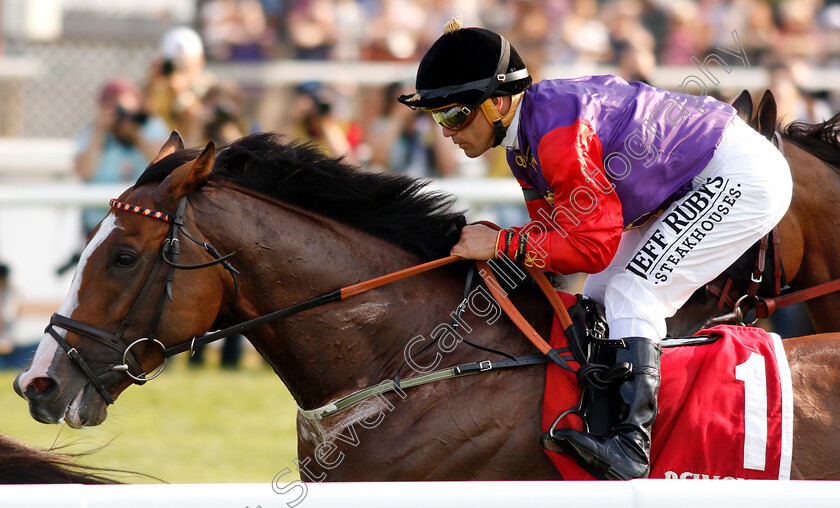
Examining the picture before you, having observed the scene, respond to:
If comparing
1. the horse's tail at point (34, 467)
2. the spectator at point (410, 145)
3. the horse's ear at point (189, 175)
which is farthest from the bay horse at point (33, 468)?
the spectator at point (410, 145)

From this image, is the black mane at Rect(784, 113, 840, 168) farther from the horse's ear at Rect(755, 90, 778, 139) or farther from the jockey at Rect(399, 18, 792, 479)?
the jockey at Rect(399, 18, 792, 479)

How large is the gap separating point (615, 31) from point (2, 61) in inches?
263

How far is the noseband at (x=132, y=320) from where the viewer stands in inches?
113

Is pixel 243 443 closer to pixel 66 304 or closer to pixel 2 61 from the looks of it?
pixel 66 304

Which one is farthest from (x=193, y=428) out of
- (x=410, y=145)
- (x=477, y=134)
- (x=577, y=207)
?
(x=577, y=207)

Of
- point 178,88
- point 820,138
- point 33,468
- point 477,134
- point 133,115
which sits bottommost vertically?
point 133,115

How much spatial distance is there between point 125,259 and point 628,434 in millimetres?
1602

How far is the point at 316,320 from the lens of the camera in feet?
10.0

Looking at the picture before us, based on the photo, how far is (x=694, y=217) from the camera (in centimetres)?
316

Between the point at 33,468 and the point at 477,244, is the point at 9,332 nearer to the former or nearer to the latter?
the point at 33,468

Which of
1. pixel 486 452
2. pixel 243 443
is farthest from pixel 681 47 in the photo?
pixel 486 452

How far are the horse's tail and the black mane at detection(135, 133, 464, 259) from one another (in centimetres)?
89

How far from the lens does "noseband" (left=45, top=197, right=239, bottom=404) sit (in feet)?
9.40

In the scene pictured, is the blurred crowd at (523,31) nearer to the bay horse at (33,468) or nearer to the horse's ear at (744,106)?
the horse's ear at (744,106)
